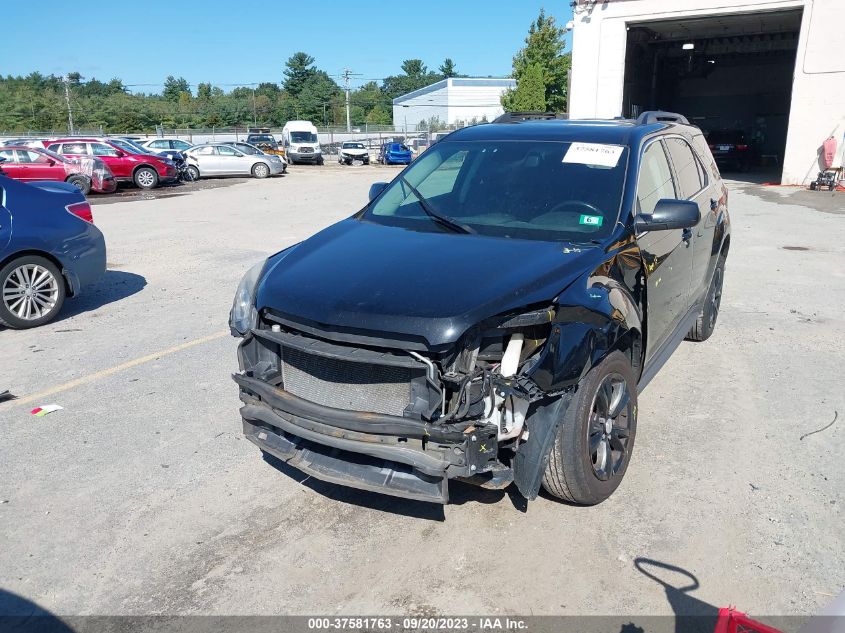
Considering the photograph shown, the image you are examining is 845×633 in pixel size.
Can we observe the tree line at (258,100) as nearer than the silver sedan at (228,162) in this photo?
No

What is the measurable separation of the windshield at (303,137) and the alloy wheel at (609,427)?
126ft

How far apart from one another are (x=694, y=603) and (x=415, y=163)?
131 inches

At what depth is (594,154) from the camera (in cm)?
435

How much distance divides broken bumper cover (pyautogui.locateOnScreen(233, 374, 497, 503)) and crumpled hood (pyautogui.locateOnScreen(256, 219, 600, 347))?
0.40 meters

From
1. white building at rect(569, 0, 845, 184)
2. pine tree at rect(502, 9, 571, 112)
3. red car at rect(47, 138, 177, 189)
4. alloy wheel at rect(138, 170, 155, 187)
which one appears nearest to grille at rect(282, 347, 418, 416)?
red car at rect(47, 138, 177, 189)

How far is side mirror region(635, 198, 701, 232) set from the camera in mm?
3965

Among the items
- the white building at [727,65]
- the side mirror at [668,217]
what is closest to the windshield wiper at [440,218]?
the side mirror at [668,217]

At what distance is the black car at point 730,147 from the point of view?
27.5m

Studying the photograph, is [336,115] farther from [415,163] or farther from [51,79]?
[415,163]

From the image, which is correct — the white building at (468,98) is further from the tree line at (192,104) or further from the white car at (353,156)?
the white car at (353,156)

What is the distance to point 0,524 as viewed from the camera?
11.7 ft

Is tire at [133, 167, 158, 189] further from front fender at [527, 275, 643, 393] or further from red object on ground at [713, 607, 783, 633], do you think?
red object on ground at [713, 607, 783, 633]

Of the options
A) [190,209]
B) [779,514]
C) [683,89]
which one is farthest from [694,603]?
[683,89]

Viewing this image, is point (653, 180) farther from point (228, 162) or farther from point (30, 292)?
point (228, 162)
